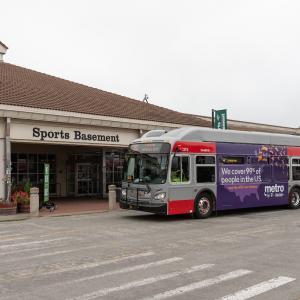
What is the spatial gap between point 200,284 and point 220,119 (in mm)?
24724

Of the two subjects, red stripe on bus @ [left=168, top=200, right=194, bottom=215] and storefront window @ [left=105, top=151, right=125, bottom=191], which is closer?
red stripe on bus @ [left=168, top=200, right=194, bottom=215]

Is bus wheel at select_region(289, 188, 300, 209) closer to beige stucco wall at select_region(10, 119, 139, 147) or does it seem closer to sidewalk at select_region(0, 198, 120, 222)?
sidewalk at select_region(0, 198, 120, 222)

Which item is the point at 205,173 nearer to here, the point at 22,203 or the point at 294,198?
the point at 294,198

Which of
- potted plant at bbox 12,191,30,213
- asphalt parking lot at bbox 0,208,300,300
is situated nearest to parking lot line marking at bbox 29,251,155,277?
asphalt parking lot at bbox 0,208,300,300

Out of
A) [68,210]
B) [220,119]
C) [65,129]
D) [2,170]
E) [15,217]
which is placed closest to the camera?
[15,217]

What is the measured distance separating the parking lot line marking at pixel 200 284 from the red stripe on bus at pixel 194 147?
806 cm

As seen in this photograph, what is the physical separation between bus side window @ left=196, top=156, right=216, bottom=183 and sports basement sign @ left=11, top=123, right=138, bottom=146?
7755mm

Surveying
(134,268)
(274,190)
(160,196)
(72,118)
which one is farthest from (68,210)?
(134,268)

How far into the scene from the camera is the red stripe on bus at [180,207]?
15.6 metres

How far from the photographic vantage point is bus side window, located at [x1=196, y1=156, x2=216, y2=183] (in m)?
16.5

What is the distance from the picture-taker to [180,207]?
52.1 feet

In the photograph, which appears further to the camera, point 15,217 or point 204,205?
point 15,217

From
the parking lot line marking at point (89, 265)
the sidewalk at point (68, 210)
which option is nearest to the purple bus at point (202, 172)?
the sidewalk at point (68, 210)

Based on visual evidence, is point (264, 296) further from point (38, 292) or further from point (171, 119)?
point (171, 119)
